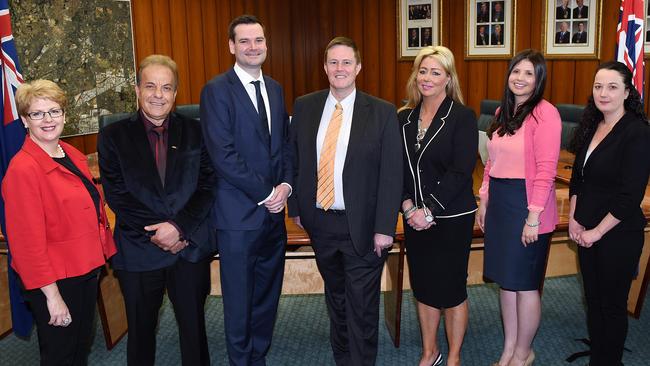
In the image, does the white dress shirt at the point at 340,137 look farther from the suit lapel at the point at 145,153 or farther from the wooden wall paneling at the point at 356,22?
the wooden wall paneling at the point at 356,22

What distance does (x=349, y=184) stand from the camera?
2.27 m

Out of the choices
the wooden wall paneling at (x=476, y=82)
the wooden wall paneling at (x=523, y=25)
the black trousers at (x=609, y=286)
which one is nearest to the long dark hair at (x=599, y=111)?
the black trousers at (x=609, y=286)

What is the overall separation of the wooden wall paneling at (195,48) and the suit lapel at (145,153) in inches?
195

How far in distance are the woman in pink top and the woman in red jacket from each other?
167 cm

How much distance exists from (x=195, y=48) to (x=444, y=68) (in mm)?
5265

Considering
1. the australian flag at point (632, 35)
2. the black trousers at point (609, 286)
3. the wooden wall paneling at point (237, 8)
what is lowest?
the black trousers at point (609, 286)

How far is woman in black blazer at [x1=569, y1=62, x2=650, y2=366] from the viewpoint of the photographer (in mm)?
2232

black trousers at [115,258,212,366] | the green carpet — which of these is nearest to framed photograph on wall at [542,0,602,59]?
the green carpet

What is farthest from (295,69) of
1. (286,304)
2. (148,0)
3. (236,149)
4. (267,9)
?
(236,149)

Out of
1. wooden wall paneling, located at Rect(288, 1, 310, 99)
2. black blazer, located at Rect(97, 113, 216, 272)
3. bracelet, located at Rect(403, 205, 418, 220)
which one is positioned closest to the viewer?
black blazer, located at Rect(97, 113, 216, 272)

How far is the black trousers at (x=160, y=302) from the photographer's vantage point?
2.26m

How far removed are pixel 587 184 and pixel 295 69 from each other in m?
6.45

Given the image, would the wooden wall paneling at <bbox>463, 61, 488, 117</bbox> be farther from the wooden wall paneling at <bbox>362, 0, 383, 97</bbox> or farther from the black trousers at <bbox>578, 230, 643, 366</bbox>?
the black trousers at <bbox>578, 230, 643, 366</bbox>

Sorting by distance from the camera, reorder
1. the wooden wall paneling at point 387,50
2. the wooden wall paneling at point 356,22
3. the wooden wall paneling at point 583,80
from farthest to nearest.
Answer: the wooden wall paneling at point 356,22, the wooden wall paneling at point 387,50, the wooden wall paneling at point 583,80
